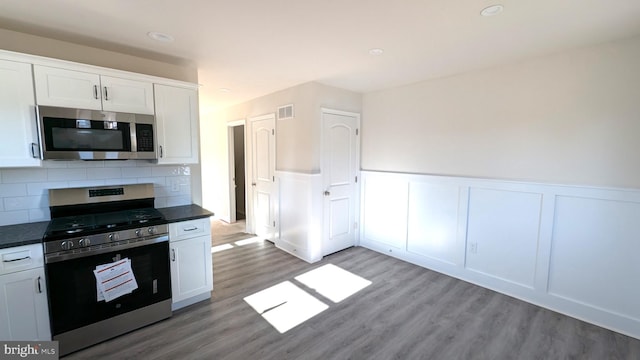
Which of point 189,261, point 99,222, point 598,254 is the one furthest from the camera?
point 189,261

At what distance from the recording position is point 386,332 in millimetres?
2367

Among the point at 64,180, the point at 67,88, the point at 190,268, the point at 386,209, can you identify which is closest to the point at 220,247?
the point at 190,268

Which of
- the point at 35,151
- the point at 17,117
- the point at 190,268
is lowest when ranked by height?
the point at 190,268

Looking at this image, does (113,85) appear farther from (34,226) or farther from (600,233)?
(600,233)

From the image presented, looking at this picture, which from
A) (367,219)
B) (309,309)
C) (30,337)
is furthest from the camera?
(367,219)

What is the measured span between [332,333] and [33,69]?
319 cm

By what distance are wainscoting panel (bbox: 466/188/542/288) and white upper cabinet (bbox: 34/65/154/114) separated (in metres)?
3.68

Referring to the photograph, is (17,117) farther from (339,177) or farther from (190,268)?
(339,177)

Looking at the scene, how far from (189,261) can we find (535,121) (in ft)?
12.3

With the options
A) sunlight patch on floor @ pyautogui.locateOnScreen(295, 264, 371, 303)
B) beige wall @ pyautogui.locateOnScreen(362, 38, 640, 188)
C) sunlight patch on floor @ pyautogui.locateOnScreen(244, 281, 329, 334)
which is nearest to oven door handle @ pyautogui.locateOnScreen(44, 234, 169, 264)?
sunlight patch on floor @ pyautogui.locateOnScreen(244, 281, 329, 334)

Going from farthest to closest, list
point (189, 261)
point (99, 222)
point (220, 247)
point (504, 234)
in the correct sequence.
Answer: point (220, 247)
point (504, 234)
point (189, 261)
point (99, 222)

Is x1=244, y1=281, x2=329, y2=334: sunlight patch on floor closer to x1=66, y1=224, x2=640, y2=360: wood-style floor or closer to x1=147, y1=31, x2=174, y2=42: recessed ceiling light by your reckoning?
x1=66, y1=224, x2=640, y2=360: wood-style floor

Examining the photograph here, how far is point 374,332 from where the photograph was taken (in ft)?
7.76

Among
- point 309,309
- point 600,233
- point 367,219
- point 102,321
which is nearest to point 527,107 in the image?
point 600,233
